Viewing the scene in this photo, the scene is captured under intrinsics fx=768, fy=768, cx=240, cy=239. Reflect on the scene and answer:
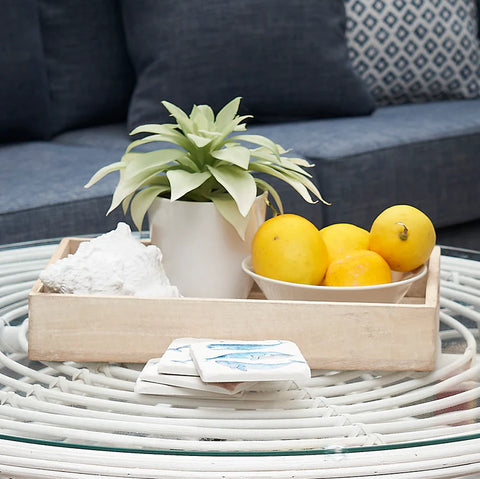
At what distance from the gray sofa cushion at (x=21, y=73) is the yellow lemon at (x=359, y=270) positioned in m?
1.52

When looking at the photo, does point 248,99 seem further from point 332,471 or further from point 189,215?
point 332,471

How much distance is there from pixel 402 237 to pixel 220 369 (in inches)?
11.8

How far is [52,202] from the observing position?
1648mm

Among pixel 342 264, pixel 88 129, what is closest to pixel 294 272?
pixel 342 264

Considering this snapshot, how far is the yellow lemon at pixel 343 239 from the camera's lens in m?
0.93

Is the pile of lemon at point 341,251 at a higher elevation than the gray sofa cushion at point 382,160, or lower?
higher

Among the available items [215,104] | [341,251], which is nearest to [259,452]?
[341,251]

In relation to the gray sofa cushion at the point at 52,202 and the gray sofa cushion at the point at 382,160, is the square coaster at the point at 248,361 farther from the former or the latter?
the gray sofa cushion at the point at 382,160

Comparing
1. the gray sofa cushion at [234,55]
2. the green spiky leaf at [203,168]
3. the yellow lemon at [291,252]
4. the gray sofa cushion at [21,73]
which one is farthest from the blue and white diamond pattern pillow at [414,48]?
the yellow lemon at [291,252]

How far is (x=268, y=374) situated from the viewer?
713mm

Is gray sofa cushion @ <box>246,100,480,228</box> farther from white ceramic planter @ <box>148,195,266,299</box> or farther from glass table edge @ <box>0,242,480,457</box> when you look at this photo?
glass table edge @ <box>0,242,480,457</box>

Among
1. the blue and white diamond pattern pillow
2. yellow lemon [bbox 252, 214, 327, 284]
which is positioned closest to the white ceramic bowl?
yellow lemon [bbox 252, 214, 327, 284]

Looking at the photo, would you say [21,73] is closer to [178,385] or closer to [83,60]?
[83,60]

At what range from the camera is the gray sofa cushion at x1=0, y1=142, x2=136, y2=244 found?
1607 millimetres
